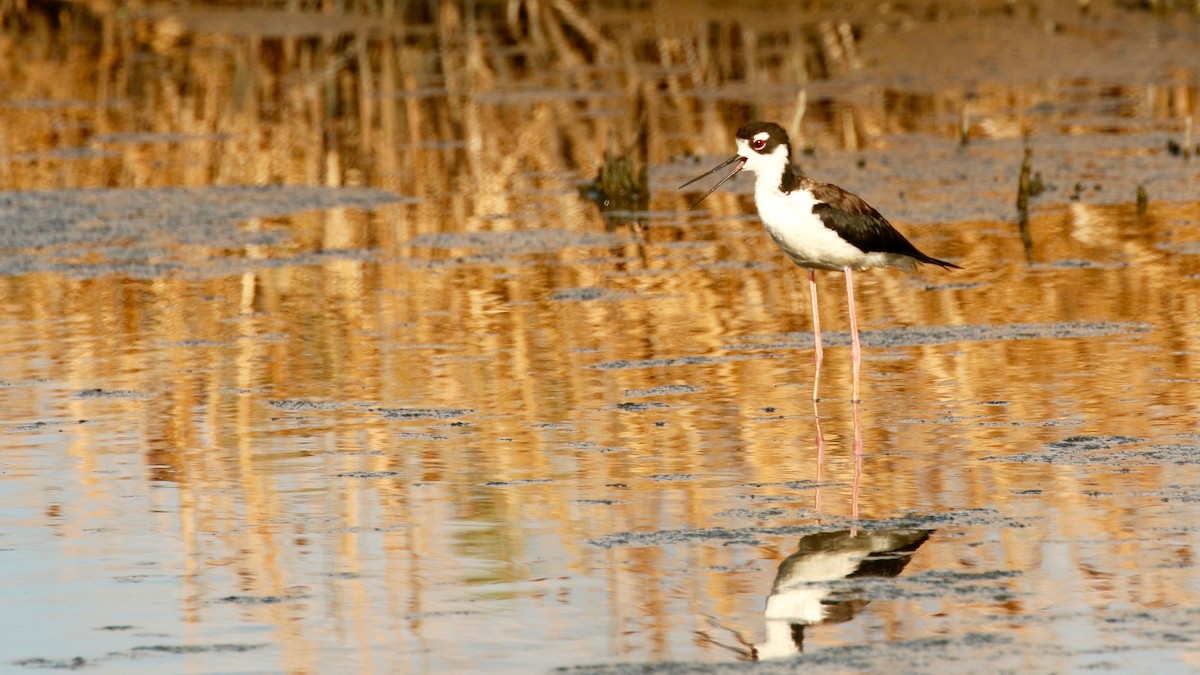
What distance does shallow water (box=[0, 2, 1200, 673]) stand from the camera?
5.81m

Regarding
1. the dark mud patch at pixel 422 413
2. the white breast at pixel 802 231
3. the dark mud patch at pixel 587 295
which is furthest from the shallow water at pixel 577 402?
the white breast at pixel 802 231

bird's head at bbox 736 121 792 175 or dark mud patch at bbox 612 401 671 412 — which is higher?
bird's head at bbox 736 121 792 175

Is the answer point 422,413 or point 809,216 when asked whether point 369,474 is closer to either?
point 422,413

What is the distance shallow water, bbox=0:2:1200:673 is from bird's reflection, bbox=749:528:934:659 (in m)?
0.02

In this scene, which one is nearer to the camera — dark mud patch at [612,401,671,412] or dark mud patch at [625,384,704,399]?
dark mud patch at [612,401,671,412]

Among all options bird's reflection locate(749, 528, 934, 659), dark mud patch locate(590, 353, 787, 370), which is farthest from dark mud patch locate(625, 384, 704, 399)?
bird's reflection locate(749, 528, 934, 659)

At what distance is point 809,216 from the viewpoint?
9453 mm

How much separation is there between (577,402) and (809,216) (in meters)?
1.51

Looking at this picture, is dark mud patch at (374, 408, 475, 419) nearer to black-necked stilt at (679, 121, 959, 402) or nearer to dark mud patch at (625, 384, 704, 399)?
dark mud patch at (625, 384, 704, 399)

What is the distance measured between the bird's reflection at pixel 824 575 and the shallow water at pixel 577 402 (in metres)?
0.02

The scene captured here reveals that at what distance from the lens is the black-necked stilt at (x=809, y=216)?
9.46 m

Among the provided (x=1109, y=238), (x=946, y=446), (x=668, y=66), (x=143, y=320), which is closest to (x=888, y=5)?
(x=668, y=66)

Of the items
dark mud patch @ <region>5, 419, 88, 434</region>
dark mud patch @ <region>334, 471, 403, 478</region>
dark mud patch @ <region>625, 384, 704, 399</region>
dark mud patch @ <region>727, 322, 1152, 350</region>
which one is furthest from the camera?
dark mud patch @ <region>727, 322, 1152, 350</region>

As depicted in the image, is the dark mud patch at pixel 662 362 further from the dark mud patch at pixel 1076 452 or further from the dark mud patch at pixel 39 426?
the dark mud patch at pixel 39 426
